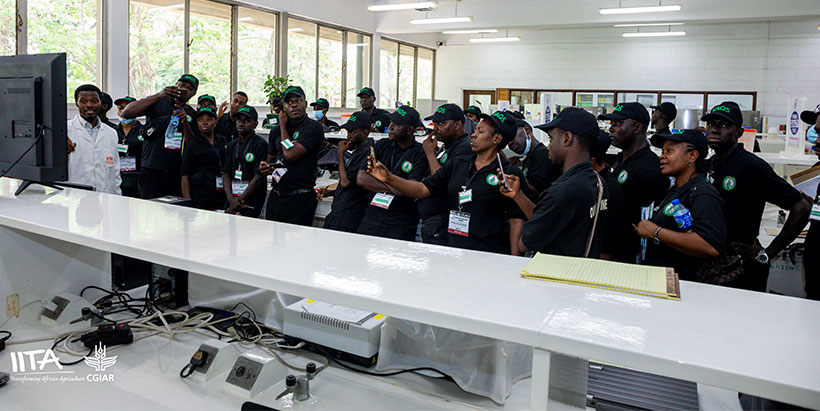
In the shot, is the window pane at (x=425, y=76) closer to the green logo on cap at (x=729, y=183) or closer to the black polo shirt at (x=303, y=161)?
the black polo shirt at (x=303, y=161)

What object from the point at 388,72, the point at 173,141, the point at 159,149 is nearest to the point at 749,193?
the point at 173,141

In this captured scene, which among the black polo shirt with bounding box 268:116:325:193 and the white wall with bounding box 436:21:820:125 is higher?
the white wall with bounding box 436:21:820:125

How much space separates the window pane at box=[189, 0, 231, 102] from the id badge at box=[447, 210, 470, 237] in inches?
297

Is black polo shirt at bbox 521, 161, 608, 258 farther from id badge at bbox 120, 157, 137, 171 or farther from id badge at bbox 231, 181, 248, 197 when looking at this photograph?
id badge at bbox 120, 157, 137, 171

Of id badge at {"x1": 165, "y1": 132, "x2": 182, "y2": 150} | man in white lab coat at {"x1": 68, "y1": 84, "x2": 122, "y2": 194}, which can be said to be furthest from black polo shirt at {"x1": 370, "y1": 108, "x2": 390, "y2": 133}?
man in white lab coat at {"x1": 68, "y1": 84, "x2": 122, "y2": 194}

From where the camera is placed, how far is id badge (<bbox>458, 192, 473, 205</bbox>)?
2.40 meters

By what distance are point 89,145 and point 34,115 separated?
5.96 ft

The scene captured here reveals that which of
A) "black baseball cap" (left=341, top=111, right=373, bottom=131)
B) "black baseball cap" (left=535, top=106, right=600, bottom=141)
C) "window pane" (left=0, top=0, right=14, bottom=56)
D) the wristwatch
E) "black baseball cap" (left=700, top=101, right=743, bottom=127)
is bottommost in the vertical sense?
the wristwatch

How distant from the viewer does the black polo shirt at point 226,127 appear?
5.31 meters

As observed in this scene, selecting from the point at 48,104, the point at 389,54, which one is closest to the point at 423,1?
the point at 389,54

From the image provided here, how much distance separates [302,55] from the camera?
36.1 feet

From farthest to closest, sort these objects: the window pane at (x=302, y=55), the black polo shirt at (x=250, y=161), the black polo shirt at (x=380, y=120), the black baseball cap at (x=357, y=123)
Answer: the window pane at (x=302, y=55), the black polo shirt at (x=380, y=120), the black polo shirt at (x=250, y=161), the black baseball cap at (x=357, y=123)

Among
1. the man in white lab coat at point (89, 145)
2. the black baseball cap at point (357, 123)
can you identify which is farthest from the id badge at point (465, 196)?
the man in white lab coat at point (89, 145)

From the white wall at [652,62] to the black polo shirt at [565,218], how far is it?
11749 millimetres
